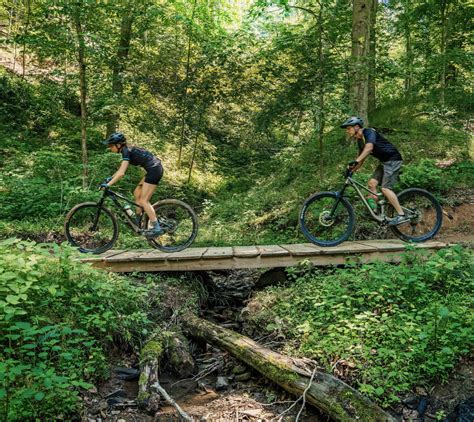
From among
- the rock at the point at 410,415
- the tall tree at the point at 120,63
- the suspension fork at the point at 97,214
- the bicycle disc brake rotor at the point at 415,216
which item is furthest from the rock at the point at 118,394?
the tall tree at the point at 120,63

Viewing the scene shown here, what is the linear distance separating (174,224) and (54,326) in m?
3.75

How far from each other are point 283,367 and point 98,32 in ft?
30.0

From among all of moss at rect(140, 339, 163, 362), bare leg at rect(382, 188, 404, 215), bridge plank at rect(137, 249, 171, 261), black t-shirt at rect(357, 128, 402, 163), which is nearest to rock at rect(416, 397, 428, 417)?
moss at rect(140, 339, 163, 362)

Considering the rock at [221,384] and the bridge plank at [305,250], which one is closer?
the rock at [221,384]

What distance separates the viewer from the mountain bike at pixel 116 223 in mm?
7180

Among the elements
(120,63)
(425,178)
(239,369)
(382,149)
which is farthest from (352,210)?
(120,63)

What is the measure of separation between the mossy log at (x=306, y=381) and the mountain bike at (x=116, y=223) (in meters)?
2.44

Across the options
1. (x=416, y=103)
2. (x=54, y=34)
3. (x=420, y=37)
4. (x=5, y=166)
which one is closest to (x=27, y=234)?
(x=5, y=166)

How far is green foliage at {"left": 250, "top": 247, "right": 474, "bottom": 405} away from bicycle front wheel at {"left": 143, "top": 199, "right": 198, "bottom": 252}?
1.92 m

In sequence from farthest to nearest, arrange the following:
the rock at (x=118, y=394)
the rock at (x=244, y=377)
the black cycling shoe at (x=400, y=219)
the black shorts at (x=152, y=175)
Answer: the black cycling shoe at (x=400, y=219), the black shorts at (x=152, y=175), the rock at (x=244, y=377), the rock at (x=118, y=394)

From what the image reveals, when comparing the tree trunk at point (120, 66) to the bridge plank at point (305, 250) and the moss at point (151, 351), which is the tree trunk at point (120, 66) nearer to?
the bridge plank at point (305, 250)

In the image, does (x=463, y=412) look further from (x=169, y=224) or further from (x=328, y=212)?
(x=169, y=224)

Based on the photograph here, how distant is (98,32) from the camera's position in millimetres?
9844

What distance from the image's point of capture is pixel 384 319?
197 inches
